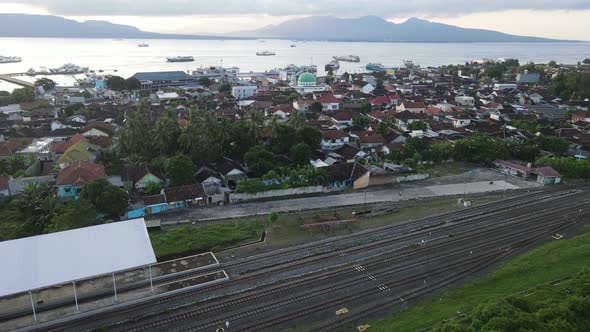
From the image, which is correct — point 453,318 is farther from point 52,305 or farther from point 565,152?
point 565,152

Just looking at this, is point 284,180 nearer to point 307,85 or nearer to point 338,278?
point 338,278

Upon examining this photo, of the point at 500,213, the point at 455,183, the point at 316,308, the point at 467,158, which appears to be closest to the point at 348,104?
the point at 467,158

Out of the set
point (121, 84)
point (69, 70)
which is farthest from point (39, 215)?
point (69, 70)

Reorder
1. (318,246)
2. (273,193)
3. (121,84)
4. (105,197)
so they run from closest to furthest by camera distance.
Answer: (318,246) < (105,197) < (273,193) < (121,84)

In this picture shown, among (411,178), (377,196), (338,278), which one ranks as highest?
(411,178)

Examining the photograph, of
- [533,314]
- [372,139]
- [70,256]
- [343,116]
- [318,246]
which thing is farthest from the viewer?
[343,116]

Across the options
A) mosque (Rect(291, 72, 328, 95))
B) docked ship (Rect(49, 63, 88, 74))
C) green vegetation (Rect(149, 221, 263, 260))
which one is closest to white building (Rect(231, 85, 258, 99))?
mosque (Rect(291, 72, 328, 95))

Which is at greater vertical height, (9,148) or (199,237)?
(9,148)

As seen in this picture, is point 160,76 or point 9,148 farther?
point 160,76
